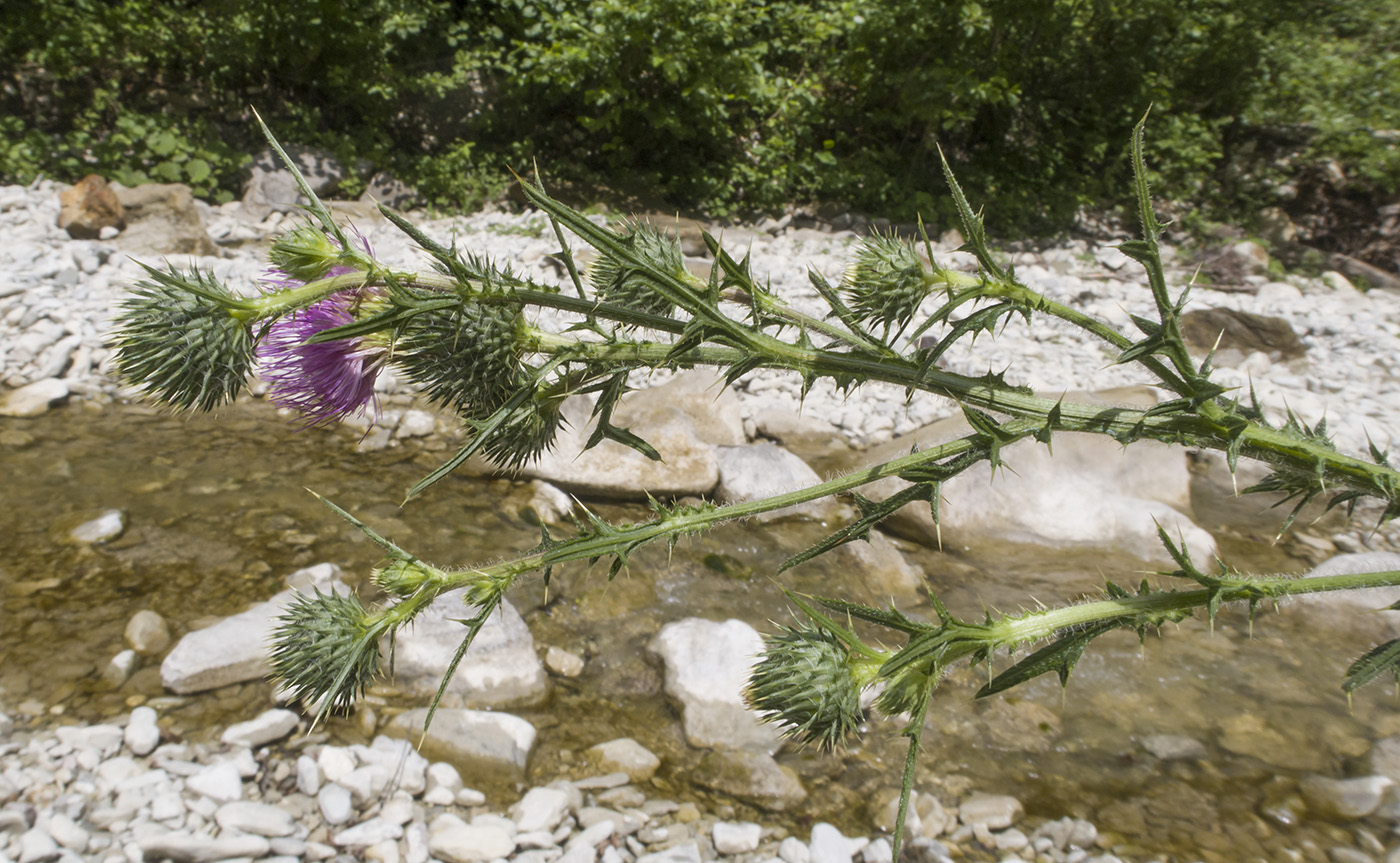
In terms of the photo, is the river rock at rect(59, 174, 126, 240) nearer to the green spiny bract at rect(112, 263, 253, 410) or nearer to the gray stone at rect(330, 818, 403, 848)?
the gray stone at rect(330, 818, 403, 848)

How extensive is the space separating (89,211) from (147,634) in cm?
470

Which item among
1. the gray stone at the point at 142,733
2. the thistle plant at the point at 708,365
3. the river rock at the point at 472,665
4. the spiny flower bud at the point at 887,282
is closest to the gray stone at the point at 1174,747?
the river rock at the point at 472,665

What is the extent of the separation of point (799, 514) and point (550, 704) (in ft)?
7.06

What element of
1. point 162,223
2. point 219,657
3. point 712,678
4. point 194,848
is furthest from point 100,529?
point 162,223

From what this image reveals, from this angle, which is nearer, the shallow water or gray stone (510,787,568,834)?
gray stone (510,787,568,834)

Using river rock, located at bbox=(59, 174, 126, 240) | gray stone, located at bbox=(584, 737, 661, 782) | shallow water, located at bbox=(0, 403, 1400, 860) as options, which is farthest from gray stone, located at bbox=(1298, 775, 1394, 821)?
river rock, located at bbox=(59, 174, 126, 240)

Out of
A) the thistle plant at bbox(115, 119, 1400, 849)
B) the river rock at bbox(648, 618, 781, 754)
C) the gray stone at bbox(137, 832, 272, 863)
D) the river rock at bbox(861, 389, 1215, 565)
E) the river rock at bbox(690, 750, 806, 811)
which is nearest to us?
the thistle plant at bbox(115, 119, 1400, 849)

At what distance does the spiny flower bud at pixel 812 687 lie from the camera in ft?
4.77

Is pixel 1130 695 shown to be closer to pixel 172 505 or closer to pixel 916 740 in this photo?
pixel 916 740

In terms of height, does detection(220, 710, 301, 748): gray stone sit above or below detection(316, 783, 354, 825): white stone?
above

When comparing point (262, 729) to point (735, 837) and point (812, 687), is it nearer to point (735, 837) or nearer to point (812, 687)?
point (735, 837)

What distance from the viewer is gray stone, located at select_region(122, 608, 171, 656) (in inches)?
148

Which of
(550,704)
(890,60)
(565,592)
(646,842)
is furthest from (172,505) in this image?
(890,60)

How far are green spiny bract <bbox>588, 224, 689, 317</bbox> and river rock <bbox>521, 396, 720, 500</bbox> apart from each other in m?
3.37
